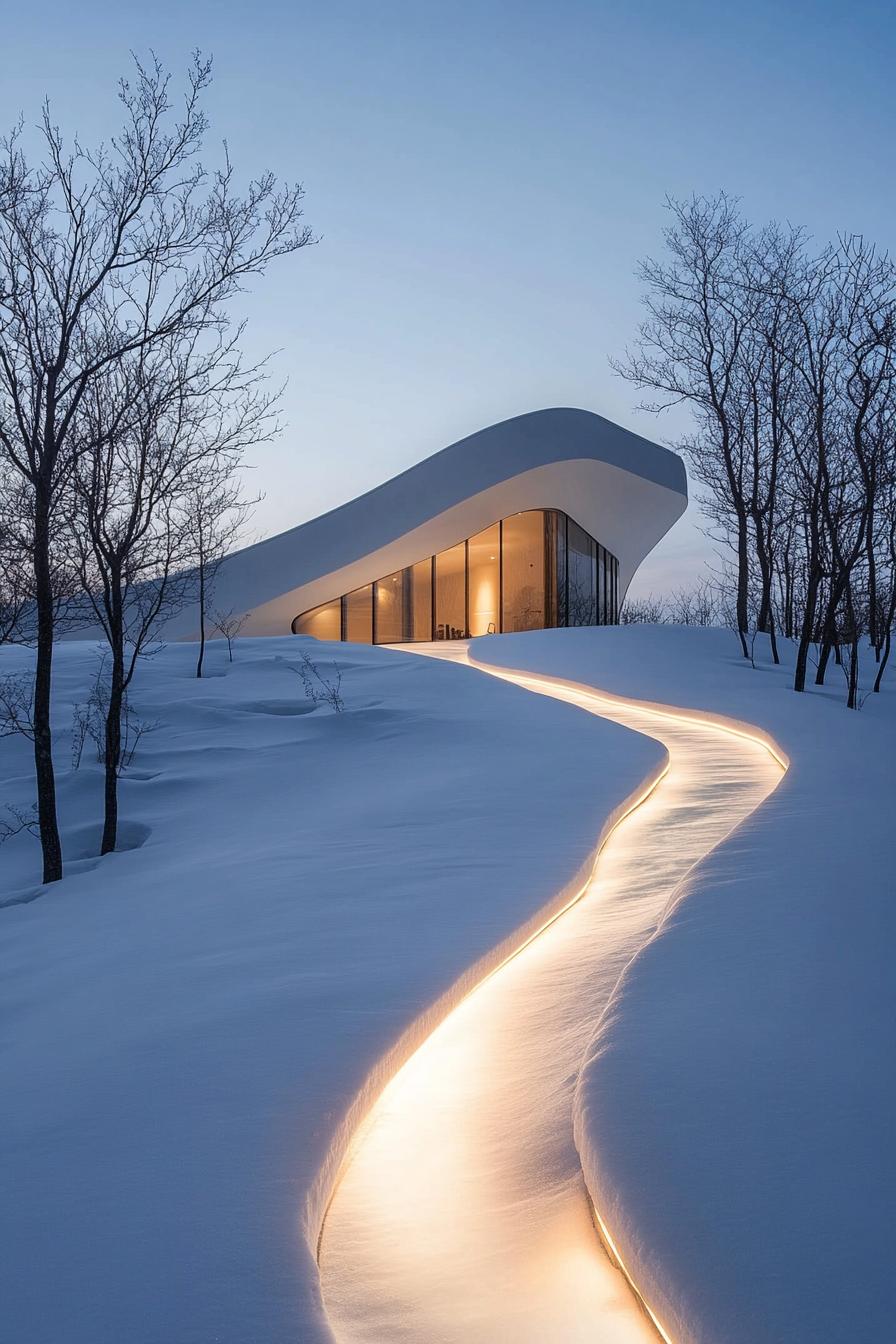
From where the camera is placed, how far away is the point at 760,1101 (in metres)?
2.10

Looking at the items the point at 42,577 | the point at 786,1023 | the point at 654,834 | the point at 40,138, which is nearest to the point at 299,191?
the point at 40,138

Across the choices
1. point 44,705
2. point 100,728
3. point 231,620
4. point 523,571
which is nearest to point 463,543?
point 523,571

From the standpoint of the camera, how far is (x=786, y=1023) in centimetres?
248

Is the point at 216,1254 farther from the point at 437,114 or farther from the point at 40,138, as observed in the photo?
the point at 437,114

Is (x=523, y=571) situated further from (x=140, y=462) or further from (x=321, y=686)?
(x=140, y=462)

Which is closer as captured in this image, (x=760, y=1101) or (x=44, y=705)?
(x=760, y=1101)

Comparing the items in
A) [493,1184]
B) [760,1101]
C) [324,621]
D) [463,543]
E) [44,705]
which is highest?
[463,543]

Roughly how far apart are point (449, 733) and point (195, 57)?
5518 millimetres

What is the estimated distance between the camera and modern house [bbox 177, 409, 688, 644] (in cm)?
2172

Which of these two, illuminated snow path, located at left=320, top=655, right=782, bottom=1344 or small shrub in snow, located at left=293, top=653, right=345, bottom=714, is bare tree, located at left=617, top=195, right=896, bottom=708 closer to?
small shrub in snow, located at left=293, top=653, right=345, bottom=714

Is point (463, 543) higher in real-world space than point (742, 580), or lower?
higher

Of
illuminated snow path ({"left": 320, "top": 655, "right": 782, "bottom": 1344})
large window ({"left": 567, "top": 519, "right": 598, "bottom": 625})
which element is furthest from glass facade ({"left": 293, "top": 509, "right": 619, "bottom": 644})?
illuminated snow path ({"left": 320, "top": 655, "right": 782, "bottom": 1344})

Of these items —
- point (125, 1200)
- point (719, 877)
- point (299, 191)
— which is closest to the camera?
point (125, 1200)

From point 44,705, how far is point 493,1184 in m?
5.08
